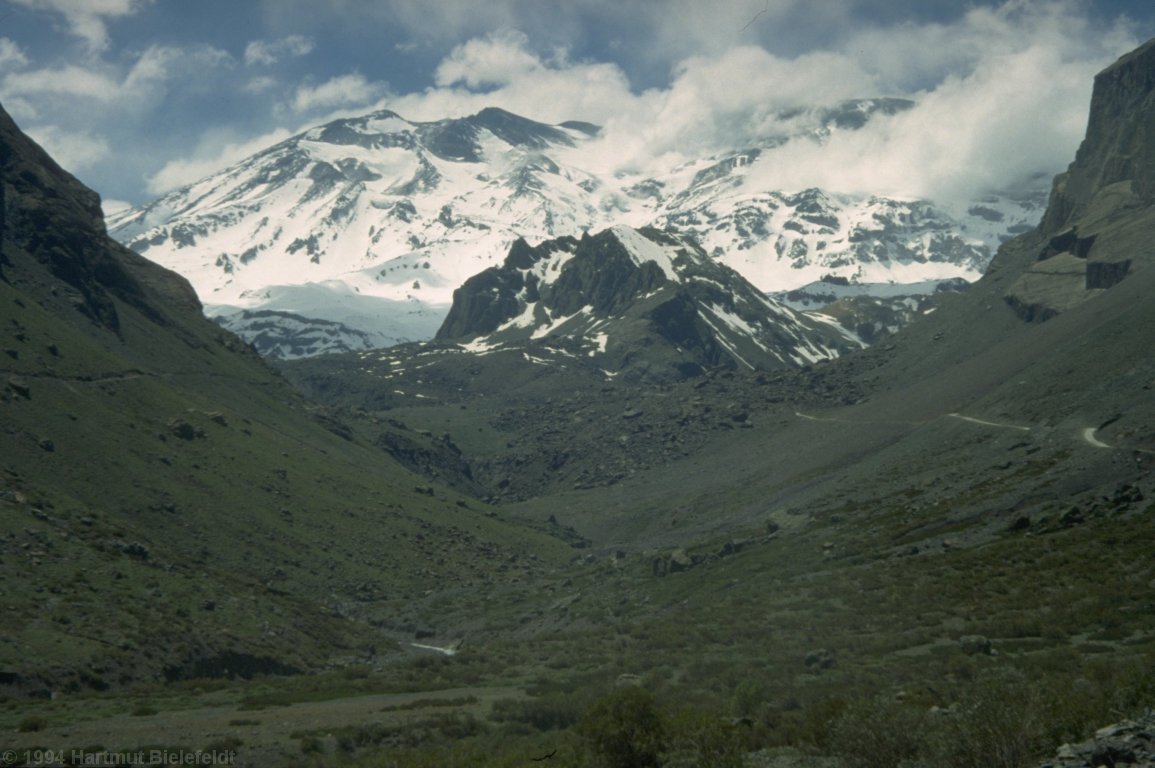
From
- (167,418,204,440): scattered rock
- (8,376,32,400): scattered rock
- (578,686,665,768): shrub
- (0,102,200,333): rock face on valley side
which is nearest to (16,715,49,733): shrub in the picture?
(578,686,665,768): shrub

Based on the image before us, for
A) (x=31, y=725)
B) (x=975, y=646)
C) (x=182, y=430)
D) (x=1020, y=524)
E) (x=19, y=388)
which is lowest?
(x=31, y=725)

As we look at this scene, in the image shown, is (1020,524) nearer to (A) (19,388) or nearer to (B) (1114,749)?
(B) (1114,749)

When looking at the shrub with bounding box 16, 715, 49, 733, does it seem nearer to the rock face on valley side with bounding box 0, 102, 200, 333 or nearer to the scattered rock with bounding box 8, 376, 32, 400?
the scattered rock with bounding box 8, 376, 32, 400

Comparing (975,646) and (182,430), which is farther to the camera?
(182,430)

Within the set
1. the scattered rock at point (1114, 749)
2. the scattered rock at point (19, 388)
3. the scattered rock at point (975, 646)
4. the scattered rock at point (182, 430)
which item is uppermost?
the scattered rock at point (19, 388)

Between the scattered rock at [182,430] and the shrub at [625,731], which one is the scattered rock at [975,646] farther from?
the scattered rock at [182,430]

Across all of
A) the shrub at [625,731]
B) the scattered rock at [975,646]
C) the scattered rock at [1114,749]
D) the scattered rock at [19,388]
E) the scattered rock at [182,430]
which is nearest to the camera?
the scattered rock at [1114,749]

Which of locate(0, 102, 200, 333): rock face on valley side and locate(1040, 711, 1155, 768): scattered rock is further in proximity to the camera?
locate(0, 102, 200, 333): rock face on valley side

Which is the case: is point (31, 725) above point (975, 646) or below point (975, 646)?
below

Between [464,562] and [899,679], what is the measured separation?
312ft

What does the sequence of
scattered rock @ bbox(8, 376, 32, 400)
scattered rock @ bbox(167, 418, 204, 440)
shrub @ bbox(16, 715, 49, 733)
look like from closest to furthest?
1. shrub @ bbox(16, 715, 49, 733)
2. scattered rock @ bbox(8, 376, 32, 400)
3. scattered rock @ bbox(167, 418, 204, 440)

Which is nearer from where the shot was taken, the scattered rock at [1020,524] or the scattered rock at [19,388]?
the scattered rock at [1020,524]

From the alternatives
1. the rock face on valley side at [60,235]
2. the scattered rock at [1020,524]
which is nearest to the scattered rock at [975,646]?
the scattered rock at [1020,524]

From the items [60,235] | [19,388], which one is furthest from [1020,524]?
[60,235]
